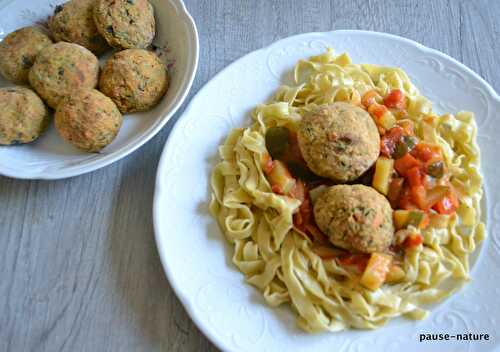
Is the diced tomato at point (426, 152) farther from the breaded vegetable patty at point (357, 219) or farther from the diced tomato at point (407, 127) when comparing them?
the breaded vegetable patty at point (357, 219)

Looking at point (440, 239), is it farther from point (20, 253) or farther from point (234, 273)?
point (20, 253)

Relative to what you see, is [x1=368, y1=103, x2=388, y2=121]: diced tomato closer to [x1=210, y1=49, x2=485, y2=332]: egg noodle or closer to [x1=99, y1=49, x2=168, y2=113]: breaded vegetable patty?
[x1=210, y1=49, x2=485, y2=332]: egg noodle

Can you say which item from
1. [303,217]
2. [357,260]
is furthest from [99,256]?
[357,260]

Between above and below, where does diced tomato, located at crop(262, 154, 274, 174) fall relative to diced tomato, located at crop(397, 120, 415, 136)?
below

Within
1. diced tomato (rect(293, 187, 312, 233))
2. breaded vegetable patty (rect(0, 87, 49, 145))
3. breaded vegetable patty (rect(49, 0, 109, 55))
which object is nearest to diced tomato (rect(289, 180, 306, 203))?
diced tomato (rect(293, 187, 312, 233))

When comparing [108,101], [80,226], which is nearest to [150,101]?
[108,101]

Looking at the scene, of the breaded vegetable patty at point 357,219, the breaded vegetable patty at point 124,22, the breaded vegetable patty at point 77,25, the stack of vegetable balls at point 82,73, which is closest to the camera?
the breaded vegetable patty at point 357,219

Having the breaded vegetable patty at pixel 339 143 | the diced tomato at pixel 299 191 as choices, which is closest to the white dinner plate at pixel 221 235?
the diced tomato at pixel 299 191

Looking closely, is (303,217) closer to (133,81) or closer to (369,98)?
(369,98)
